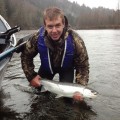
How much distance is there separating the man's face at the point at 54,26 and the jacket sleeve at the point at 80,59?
49 cm

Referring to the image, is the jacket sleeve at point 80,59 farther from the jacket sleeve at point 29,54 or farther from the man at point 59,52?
the jacket sleeve at point 29,54

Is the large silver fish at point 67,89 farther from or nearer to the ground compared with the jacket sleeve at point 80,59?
nearer to the ground

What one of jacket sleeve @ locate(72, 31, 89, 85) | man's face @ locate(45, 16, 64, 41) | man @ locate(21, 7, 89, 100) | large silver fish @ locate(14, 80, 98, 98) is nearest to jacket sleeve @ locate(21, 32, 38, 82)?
man @ locate(21, 7, 89, 100)

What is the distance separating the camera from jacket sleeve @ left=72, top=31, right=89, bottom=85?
18.1ft

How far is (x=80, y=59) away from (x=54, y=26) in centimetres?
94

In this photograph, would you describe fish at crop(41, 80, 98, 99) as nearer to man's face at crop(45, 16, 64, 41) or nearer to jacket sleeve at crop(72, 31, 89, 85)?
jacket sleeve at crop(72, 31, 89, 85)

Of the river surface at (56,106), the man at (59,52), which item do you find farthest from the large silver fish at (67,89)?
the river surface at (56,106)

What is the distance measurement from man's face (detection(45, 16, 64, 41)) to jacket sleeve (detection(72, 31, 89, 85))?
49 centimetres

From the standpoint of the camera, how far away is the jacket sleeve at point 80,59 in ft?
18.1

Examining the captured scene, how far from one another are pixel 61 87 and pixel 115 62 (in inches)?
315

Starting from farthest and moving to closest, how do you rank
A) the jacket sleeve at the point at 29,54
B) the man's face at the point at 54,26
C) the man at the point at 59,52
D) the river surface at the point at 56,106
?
1. the river surface at the point at 56,106
2. the jacket sleeve at the point at 29,54
3. the man at the point at 59,52
4. the man's face at the point at 54,26

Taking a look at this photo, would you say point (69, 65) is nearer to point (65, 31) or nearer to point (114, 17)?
point (65, 31)

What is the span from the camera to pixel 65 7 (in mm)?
196750

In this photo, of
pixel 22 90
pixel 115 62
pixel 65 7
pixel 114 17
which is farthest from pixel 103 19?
pixel 65 7
